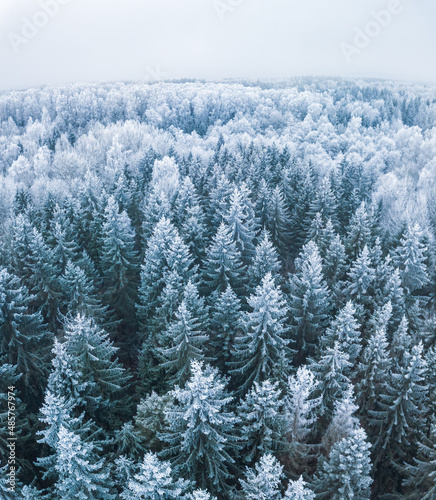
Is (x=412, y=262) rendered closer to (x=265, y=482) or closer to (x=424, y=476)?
(x=424, y=476)

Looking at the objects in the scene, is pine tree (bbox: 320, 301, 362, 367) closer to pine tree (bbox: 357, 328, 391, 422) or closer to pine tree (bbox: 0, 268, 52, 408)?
pine tree (bbox: 357, 328, 391, 422)

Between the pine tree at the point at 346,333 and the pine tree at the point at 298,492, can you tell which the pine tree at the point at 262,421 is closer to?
the pine tree at the point at 298,492

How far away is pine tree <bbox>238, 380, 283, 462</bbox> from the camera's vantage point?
56.4 feet

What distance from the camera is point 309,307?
2520cm

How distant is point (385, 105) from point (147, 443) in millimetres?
118985

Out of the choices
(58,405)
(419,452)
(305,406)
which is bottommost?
(419,452)

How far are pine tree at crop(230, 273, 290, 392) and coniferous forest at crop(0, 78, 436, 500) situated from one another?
12cm

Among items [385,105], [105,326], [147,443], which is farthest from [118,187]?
[385,105]

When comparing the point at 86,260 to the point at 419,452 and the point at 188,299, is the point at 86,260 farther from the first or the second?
the point at 419,452

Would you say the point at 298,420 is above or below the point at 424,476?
above

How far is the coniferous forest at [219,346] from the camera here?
1689 cm

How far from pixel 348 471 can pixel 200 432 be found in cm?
609

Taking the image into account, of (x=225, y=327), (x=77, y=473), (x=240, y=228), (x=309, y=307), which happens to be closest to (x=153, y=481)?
(x=77, y=473)

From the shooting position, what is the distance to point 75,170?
63.1 m
